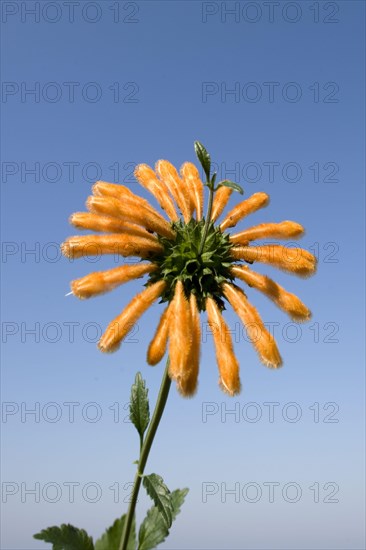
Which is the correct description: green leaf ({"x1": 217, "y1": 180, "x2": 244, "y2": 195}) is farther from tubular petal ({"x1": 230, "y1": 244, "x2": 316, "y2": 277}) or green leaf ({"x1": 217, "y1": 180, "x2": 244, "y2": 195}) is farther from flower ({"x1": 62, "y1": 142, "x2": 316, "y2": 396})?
tubular petal ({"x1": 230, "y1": 244, "x2": 316, "y2": 277})

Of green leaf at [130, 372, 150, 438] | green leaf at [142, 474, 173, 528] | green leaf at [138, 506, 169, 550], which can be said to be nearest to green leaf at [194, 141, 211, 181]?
green leaf at [130, 372, 150, 438]

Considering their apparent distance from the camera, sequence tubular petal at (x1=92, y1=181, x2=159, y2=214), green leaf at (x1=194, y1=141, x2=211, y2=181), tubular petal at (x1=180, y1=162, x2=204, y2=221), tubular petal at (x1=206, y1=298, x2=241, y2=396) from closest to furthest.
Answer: tubular petal at (x1=206, y1=298, x2=241, y2=396) < green leaf at (x1=194, y1=141, x2=211, y2=181) < tubular petal at (x1=92, y1=181, x2=159, y2=214) < tubular petal at (x1=180, y1=162, x2=204, y2=221)

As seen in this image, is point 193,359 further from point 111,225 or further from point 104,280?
point 111,225

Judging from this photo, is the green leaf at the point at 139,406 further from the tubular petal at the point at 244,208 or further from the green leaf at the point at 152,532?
the tubular petal at the point at 244,208

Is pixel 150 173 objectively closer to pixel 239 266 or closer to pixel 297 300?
pixel 239 266

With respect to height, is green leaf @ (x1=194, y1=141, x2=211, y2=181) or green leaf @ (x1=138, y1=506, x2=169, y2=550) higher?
green leaf @ (x1=194, y1=141, x2=211, y2=181)

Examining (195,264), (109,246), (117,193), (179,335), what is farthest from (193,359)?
(117,193)

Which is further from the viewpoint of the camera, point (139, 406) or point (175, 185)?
point (175, 185)

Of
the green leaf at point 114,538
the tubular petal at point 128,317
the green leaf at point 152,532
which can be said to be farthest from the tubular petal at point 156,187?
the green leaf at point 114,538
